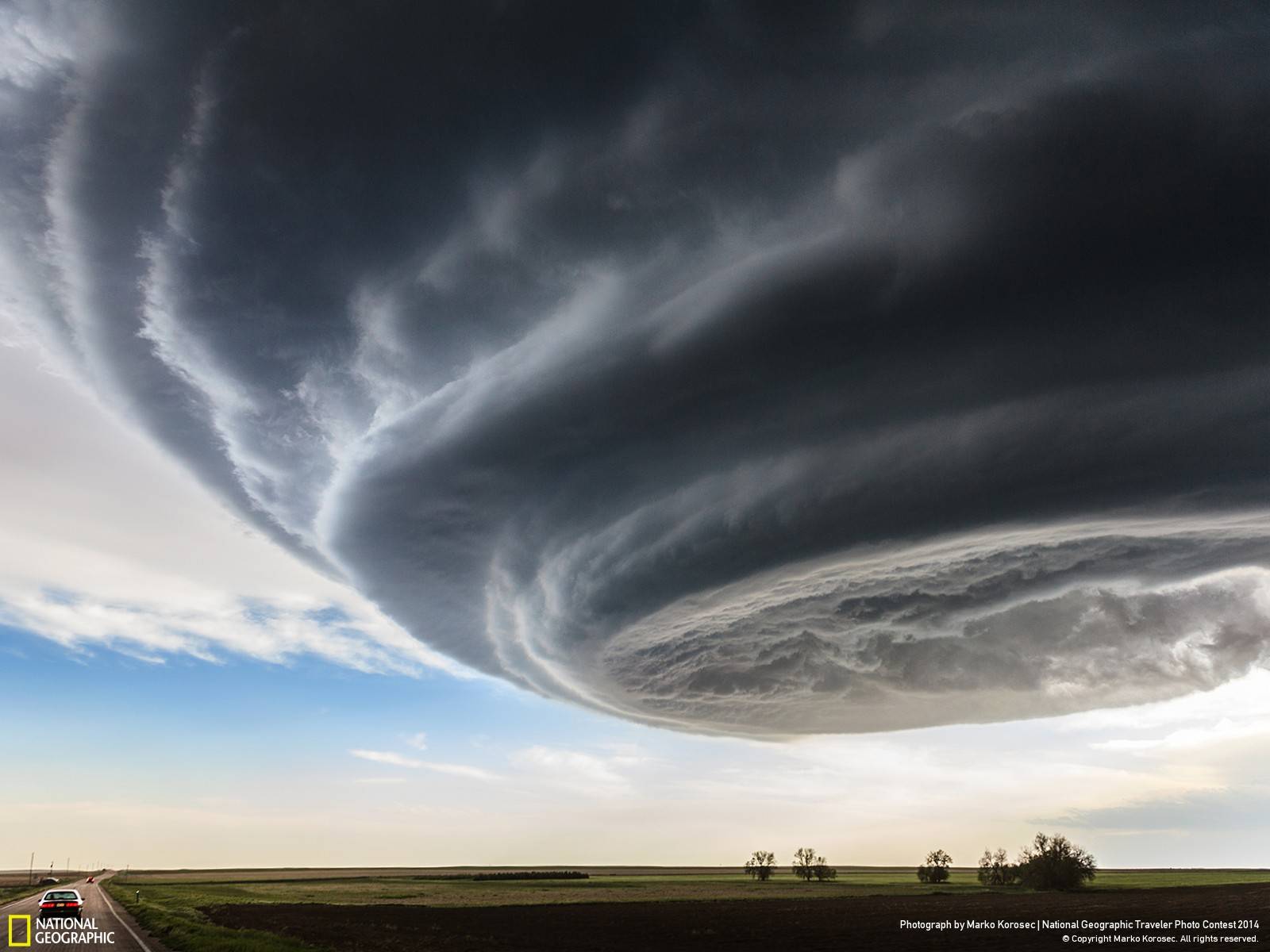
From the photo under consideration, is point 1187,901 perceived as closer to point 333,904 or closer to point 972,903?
point 972,903

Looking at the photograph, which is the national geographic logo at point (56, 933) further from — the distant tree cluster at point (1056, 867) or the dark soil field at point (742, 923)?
the distant tree cluster at point (1056, 867)

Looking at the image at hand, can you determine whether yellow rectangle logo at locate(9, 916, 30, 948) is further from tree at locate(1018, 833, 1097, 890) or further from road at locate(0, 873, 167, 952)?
tree at locate(1018, 833, 1097, 890)

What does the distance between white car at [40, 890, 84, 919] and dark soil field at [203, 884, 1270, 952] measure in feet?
36.9

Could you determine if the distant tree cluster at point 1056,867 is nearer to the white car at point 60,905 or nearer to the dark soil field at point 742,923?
the dark soil field at point 742,923

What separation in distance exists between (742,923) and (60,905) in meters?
60.9

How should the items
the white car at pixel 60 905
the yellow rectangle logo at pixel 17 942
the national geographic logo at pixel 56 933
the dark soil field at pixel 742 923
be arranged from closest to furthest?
the yellow rectangle logo at pixel 17 942 → the national geographic logo at pixel 56 933 → the dark soil field at pixel 742 923 → the white car at pixel 60 905

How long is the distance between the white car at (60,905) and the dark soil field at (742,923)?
11.3 metres

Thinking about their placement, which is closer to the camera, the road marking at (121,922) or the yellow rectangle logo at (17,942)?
the yellow rectangle logo at (17,942)

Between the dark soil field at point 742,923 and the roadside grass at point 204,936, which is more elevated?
the roadside grass at point 204,936

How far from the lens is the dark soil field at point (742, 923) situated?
2330 inches

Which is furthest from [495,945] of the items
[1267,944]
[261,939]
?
[1267,944]

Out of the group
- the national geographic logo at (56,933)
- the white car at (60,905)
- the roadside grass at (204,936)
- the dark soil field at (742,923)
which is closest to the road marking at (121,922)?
the roadside grass at (204,936)

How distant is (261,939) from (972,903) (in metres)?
100

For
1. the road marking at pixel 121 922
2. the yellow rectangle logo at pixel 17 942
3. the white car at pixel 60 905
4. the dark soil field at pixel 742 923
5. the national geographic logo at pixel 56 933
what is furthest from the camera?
the white car at pixel 60 905
